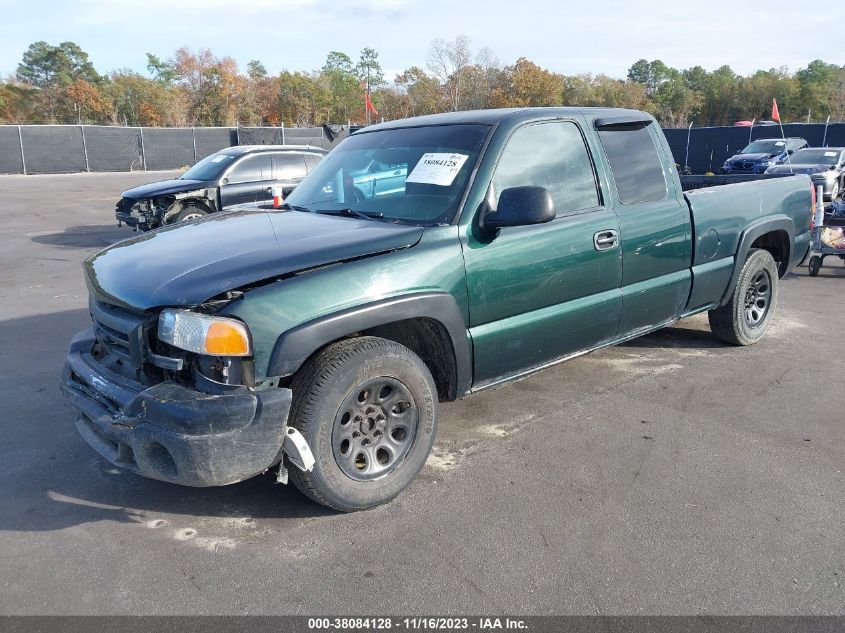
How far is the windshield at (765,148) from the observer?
23109 millimetres

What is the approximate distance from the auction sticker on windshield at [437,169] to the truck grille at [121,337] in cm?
166

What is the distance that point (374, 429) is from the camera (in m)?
3.31

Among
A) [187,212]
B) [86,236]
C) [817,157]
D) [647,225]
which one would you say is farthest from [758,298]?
[817,157]

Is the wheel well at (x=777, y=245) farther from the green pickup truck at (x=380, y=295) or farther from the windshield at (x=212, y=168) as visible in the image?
the windshield at (x=212, y=168)

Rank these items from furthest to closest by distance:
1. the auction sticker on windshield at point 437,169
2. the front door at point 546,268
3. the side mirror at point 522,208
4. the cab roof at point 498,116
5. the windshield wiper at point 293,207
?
1. the windshield wiper at point 293,207
2. the cab roof at point 498,116
3. the auction sticker on windshield at point 437,169
4. the front door at point 546,268
5. the side mirror at point 522,208

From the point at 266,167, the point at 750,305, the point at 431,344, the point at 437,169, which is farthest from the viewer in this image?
the point at 266,167

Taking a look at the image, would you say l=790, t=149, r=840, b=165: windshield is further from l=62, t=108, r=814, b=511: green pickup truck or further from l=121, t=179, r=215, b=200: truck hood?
l=62, t=108, r=814, b=511: green pickup truck

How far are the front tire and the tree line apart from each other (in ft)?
162

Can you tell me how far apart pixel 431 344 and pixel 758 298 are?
375 cm

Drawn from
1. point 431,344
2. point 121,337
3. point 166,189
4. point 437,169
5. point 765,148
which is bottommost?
point 431,344

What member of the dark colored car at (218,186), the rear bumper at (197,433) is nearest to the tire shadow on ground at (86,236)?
the dark colored car at (218,186)

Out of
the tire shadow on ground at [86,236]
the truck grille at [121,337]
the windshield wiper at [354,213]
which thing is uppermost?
the windshield wiper at [354,213]

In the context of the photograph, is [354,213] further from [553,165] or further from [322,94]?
[322,94]

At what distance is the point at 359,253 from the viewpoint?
10.5 feet
